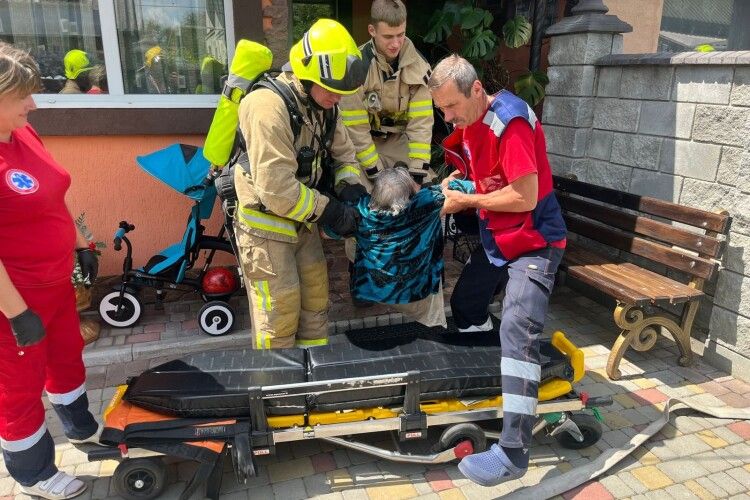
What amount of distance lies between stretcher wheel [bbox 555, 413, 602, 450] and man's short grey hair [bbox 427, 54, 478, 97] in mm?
1899

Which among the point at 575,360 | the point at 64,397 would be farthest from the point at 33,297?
the point at 575,360

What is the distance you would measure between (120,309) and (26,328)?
7.27ft

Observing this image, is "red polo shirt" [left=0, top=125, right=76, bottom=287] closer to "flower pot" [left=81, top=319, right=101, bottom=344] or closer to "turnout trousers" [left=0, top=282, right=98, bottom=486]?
"turnout trousers" [left=0, top=282, right=98, bottom=486]

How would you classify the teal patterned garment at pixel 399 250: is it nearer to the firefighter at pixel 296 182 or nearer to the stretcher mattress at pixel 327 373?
the firefighter at pixel 296 182

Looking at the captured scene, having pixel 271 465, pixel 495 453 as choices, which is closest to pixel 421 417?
pixel 495 453

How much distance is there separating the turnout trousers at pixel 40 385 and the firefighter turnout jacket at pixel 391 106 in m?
2.06

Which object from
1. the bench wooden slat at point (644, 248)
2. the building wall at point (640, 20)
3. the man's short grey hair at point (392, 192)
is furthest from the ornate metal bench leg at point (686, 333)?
the building wall at point (640, 20)

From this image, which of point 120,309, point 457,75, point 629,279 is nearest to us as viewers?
point 457,75

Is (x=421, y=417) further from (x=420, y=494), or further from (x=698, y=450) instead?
(x=698, y=450)

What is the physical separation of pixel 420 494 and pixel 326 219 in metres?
1.58

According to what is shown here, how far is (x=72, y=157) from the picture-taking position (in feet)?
15.2

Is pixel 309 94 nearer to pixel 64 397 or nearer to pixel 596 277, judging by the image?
pixel 64 397

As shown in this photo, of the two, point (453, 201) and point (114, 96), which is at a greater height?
point (114, 96)

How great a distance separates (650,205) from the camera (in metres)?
4.25
